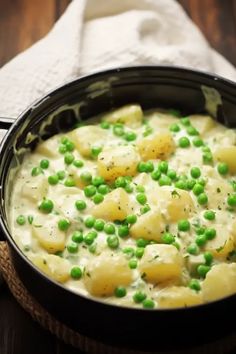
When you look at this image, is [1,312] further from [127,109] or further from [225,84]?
[225,84]

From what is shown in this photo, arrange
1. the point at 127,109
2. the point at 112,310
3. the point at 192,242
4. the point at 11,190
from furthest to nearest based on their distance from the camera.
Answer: the point at 127,109 → the point at 11,190 → the point at 192,242 → the point at 112,310

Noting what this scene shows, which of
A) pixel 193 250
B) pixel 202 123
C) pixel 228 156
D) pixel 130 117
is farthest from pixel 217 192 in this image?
pixel 130 117

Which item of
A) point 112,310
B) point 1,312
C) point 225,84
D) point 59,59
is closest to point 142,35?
point 59,59

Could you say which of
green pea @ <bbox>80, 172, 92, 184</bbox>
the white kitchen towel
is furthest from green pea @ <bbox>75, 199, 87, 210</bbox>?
the white kitchen towel

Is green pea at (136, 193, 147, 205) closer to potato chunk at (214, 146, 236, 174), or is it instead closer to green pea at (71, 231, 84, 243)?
green pea at (71, 231, 84, 243)

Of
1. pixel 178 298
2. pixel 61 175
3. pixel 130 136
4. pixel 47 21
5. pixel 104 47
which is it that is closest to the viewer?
pixel 178 298

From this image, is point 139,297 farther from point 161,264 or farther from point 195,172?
point 195,172
